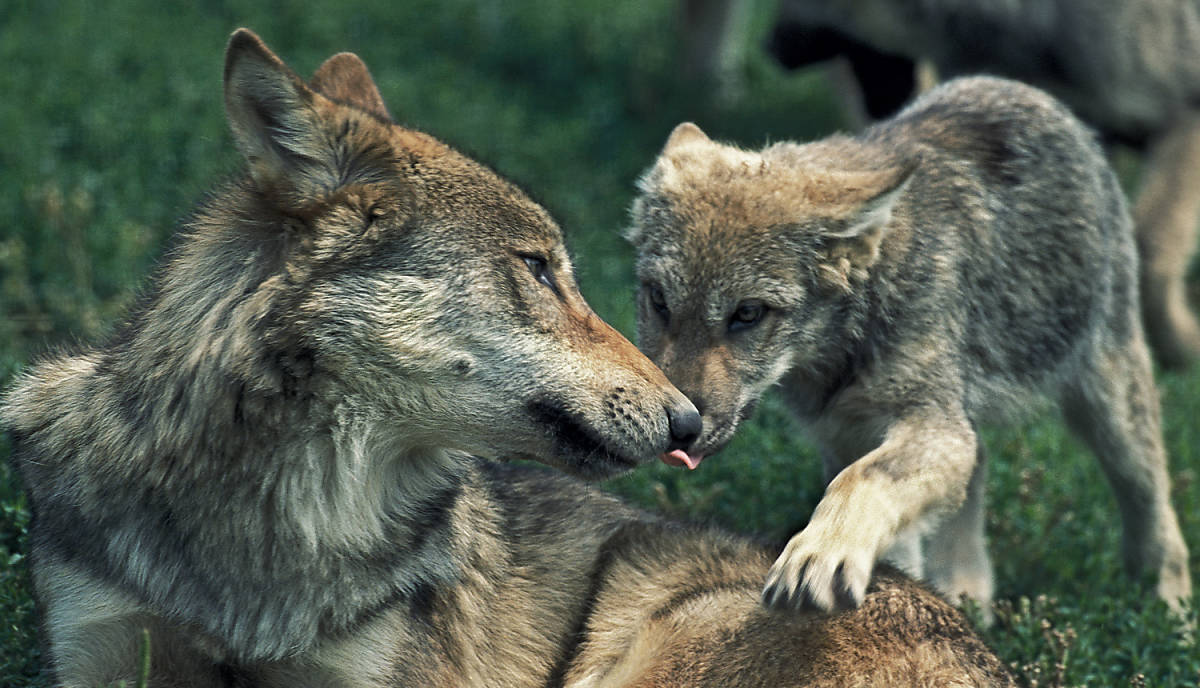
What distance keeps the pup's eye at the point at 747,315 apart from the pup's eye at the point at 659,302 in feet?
0.69

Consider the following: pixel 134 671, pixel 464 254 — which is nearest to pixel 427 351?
pixel 464 254

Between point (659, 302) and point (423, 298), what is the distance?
1.30 m

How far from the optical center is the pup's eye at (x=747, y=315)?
413cm

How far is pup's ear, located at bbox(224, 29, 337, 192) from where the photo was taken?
2.87 metres

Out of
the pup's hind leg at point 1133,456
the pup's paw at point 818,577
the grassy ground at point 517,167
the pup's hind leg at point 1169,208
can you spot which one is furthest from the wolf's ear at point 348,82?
the pup's hind leg at point 1169,208

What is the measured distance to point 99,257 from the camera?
21.6 feet

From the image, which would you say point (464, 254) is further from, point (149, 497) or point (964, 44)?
point (964, 44)

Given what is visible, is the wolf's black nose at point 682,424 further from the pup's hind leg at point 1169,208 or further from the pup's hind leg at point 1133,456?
the pup's hind leg at point 1169,208

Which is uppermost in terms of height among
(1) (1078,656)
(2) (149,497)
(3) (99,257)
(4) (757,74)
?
(2) (149,497)

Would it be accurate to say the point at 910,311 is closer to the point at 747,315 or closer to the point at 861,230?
the point at 861,230

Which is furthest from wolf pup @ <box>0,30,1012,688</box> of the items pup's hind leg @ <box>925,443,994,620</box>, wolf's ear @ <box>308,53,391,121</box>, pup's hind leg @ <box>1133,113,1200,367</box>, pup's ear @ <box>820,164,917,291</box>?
pup's hind leg @ <box>1133,113,1200,367</box>

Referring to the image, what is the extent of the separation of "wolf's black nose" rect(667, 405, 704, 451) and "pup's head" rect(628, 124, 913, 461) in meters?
0.56

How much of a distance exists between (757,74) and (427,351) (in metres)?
8.09

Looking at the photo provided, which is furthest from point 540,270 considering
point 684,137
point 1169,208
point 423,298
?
point 1169,208
